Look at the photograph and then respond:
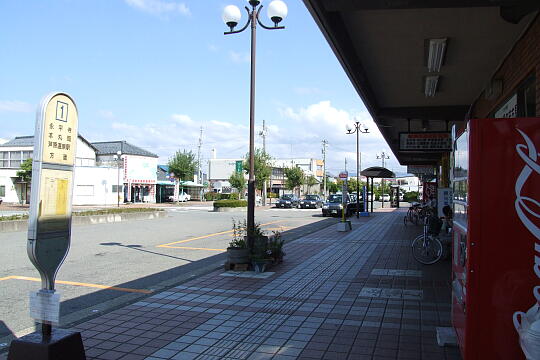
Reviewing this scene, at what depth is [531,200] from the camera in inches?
125

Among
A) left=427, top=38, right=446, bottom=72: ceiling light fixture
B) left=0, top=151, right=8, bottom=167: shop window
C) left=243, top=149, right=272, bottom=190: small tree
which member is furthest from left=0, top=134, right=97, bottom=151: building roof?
left=427, top=38, right=446, bottom=72: ceiling light fixture

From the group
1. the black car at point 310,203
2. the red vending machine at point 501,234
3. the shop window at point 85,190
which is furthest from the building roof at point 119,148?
the red vending machine at point 501,234

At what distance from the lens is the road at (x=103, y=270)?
6.48m

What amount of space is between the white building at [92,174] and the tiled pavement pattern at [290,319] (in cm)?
3761

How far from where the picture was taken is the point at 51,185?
153 inches

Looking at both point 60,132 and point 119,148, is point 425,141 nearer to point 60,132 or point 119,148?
point 60,132

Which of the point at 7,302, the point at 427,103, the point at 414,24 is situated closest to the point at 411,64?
the point at 414,24

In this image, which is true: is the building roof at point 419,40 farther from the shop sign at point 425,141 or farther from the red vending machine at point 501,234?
Result: the red vending machine at point 501,234

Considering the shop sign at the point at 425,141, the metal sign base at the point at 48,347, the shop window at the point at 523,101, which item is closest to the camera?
the metal sign base at the point at 48,347

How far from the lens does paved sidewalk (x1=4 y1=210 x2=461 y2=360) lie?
4.69 meters

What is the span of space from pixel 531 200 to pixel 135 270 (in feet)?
27.6

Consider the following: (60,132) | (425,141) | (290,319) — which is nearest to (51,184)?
(60,132)

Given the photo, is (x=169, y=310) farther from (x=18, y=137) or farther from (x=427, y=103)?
(x=18, y=137)

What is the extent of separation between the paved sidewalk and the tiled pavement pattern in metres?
0.01
